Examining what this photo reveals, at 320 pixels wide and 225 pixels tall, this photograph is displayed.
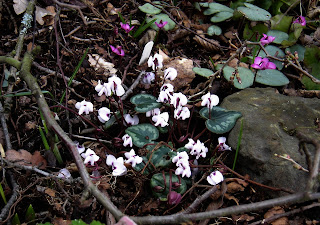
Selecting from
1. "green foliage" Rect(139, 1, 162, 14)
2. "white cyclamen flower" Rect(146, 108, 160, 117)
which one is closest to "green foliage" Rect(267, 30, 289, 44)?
"green foliage" Rect(139, 1, 162, 14)

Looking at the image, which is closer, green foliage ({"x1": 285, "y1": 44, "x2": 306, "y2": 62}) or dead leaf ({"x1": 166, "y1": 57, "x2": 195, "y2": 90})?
dead leaf ({"x1": 166, "y1": 57, "x2": 195, "y2": 90})

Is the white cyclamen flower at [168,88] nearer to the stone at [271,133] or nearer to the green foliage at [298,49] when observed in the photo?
the stone at [271,133]

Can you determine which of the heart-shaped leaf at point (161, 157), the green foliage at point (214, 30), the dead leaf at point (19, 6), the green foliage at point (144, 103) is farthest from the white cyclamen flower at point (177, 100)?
the dead leaf at point (19, 6)

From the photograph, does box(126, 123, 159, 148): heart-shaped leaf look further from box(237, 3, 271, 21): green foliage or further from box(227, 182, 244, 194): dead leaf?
box(237, 3, 271, 21): green foliage

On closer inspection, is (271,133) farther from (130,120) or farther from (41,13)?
(41,13)

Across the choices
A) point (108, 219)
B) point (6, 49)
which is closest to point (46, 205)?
point (108, 219)

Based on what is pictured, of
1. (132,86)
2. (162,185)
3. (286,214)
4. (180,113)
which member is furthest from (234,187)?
(132,86)

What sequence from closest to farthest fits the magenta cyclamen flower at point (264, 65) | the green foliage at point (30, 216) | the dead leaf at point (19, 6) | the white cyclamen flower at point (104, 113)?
the green foliage at point (30, 216), the white cyclamen flower at point (104, 113), the magenta cyclamen flower at point (264, 65), the dead leaf at point (19, 6)
